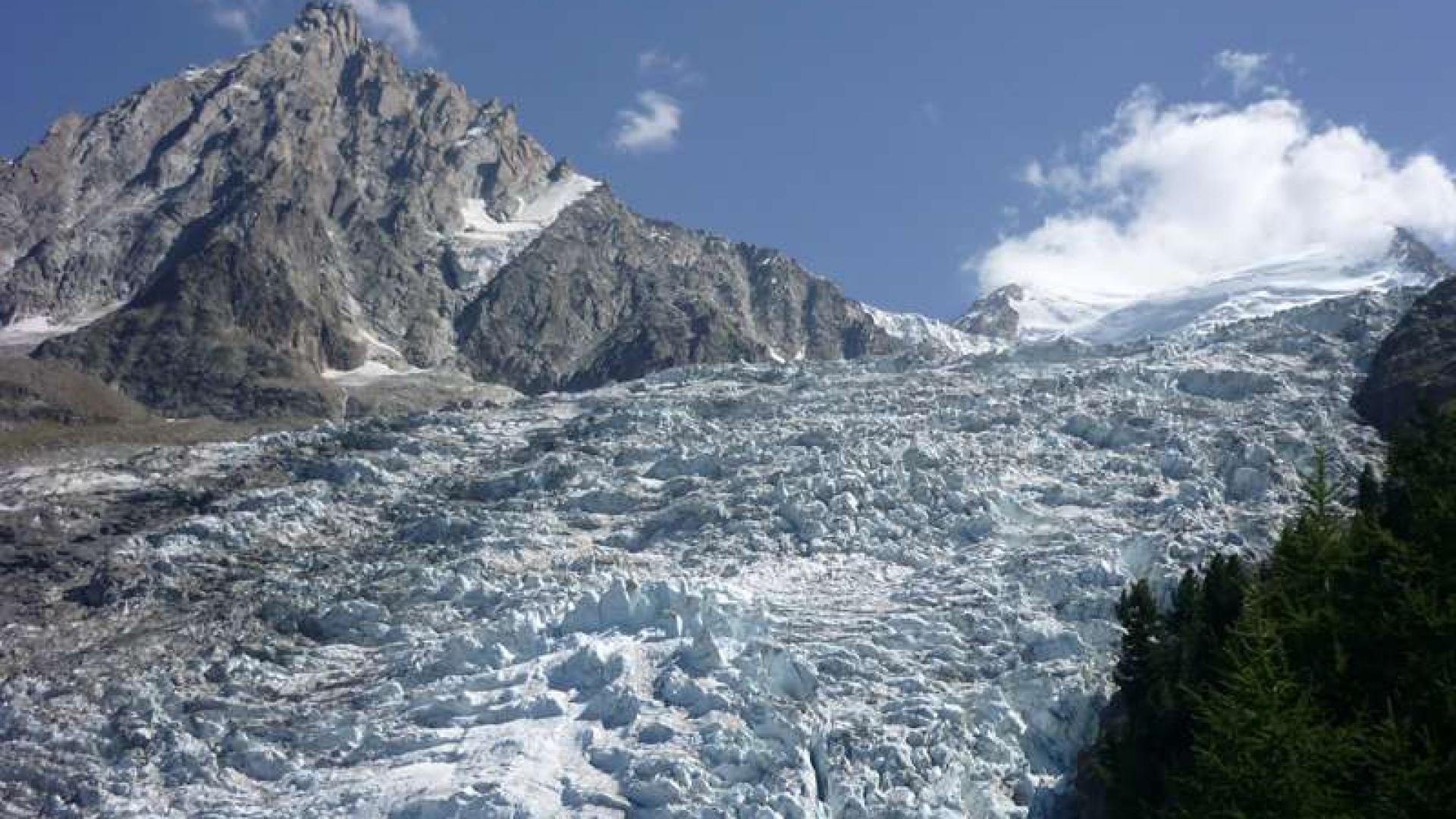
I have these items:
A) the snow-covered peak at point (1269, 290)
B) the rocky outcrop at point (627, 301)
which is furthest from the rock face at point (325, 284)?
the snow-covered peak at point (1269, 290)

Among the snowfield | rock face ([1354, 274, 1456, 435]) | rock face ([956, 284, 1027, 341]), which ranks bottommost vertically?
the snowfield

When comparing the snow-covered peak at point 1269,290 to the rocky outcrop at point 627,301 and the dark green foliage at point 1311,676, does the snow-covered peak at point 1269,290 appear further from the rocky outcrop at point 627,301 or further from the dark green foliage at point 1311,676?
the dark green foliage at point 1311,676

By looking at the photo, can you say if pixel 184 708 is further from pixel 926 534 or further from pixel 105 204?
pixel 105 204

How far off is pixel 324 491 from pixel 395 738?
2041cm

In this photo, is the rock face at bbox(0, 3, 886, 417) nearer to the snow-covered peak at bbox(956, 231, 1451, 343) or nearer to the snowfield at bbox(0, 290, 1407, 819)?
the snow-covered peak at bbox(956, 231, 1451, 343)

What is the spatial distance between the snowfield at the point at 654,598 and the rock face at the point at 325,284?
76.9m

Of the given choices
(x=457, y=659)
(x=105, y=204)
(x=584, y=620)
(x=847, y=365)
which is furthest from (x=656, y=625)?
(x=105, y=204)

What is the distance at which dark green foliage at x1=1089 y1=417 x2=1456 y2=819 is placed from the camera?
71.9 ft

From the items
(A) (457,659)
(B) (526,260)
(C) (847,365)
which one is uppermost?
(B) (526,260)

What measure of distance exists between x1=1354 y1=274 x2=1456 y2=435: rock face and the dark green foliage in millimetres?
19306

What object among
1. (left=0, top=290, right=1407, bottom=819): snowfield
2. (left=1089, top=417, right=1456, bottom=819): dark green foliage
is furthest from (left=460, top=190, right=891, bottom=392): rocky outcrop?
(left=1089, top=417, right=1456, bottom=819): dark green foliage

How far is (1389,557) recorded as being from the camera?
2836 cm

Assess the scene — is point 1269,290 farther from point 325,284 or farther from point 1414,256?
point 325,284

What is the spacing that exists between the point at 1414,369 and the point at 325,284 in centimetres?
12570
